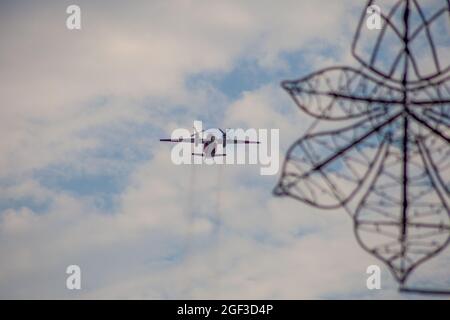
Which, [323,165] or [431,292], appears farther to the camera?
[323,165]

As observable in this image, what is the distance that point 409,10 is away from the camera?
5.22 m

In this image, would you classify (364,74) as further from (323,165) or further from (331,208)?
(331,208)

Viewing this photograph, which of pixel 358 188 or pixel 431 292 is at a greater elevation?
pixel 358 188

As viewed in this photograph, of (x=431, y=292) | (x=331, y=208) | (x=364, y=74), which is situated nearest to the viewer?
(x=431, y=292)

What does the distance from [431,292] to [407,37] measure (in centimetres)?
314

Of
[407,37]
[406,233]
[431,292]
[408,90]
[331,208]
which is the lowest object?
[431,292]

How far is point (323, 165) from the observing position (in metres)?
5.42
